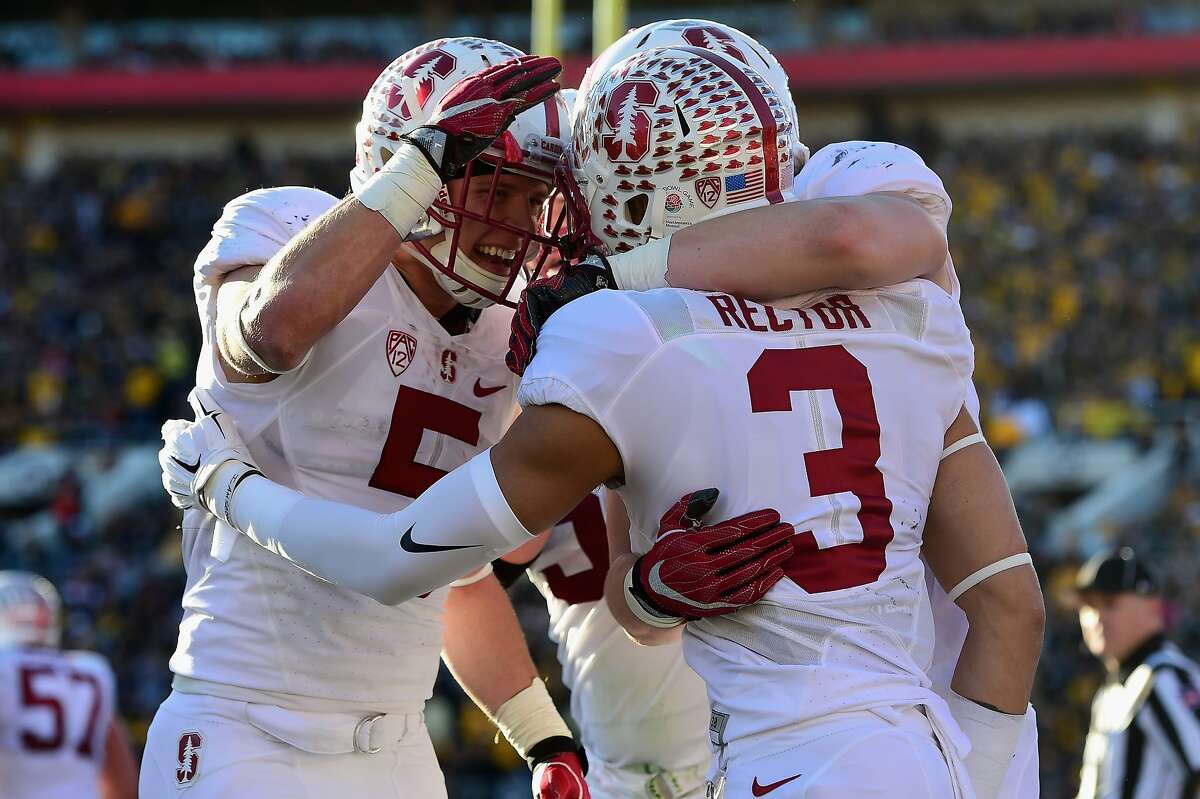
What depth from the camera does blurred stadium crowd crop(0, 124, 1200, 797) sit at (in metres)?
12.7

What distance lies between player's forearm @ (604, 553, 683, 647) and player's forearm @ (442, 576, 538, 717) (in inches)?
31.2

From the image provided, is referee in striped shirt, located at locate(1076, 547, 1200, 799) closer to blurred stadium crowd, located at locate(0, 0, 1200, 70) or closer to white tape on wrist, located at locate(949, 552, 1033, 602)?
white tape on wrist, located at locate(949, 552, 1033, 602)

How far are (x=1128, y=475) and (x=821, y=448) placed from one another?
13.7 meters

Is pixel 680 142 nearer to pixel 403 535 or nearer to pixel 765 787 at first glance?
pixel 403 535

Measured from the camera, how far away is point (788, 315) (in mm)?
2414

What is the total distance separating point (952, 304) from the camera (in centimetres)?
256

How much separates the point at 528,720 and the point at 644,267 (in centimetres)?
137

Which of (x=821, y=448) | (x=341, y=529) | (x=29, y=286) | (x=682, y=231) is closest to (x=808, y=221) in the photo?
(x=682, y=231)

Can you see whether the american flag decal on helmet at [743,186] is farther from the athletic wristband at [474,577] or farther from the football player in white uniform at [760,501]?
the athletic wristband at [474,577]

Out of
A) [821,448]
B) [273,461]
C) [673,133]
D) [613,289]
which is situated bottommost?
[273,461]

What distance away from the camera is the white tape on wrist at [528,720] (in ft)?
11.2

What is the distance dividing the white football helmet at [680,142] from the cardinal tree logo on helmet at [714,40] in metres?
0.10

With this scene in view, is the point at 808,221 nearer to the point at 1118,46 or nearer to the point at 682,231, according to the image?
the point at 682,231

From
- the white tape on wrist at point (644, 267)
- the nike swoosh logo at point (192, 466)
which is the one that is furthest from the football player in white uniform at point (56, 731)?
the white tape on wrist at point (644, 267)
